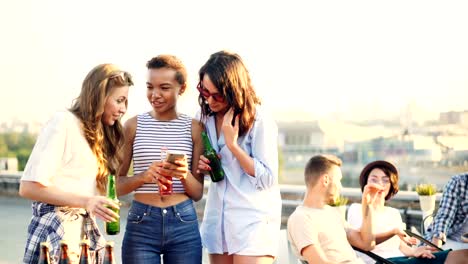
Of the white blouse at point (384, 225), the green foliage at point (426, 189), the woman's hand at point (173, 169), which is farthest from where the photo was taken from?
the green foliage at point (426, 189)

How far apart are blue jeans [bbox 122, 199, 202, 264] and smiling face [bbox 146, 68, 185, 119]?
386mm

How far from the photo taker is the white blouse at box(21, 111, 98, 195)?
266 cm

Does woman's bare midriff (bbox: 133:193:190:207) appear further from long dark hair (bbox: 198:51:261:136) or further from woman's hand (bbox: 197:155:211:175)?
long dark hair (bbox: 198:51:261:136)

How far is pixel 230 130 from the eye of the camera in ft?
9.64

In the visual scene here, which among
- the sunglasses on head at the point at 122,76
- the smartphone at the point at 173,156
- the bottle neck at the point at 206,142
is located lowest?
the smartphone at the point at 173,156

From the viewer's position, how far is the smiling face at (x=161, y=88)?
301 cm

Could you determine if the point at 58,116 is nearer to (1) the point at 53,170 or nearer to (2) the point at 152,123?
(1) the point at 53,170

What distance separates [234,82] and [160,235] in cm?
64

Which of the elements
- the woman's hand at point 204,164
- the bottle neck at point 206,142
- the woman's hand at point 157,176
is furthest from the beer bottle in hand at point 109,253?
the bottle neck at point 206,142

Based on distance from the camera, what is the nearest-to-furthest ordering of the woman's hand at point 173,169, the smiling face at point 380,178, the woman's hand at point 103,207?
the woman's hand at point 103,207, the woman's hand at point 173,169, the smiling face at point 380,178

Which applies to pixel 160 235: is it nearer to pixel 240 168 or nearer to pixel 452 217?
pixel 240 168

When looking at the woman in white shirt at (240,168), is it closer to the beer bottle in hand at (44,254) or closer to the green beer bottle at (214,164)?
the green beer bottle at (214,164)

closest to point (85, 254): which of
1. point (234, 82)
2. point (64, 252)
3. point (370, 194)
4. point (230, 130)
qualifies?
point (64, 252)

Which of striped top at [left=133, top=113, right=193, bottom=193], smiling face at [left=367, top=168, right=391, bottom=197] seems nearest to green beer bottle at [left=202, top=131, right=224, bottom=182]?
striped top at [left=133, top=113, right=193, bottom=193]
